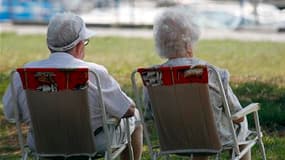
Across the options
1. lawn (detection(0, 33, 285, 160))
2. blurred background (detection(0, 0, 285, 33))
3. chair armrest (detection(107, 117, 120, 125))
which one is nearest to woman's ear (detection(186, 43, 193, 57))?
chair armrest (detection(107, 117, 120, 125))

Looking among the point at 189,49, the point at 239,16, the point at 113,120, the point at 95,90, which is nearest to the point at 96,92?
the point at 95,90

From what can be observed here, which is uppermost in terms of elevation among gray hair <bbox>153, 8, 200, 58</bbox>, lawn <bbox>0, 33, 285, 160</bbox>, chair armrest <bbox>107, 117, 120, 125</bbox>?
gray hair <bbox>153, 8, 200, 58</bbox>

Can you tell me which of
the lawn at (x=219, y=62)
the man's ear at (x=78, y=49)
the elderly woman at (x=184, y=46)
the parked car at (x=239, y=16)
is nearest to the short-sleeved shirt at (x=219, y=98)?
the elderly woman at (x=184, y=46)

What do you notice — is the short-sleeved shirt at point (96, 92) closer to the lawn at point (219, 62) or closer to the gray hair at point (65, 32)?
the gray hair at point (65, 32)

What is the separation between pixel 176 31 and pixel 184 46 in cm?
10

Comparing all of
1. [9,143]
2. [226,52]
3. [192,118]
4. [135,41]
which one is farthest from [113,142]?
[135,41]

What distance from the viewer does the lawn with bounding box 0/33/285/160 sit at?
8.55 metres

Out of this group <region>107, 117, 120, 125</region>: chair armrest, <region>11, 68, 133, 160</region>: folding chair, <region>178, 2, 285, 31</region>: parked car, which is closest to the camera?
<region>11, 68, 133, 160</region>: folding chair

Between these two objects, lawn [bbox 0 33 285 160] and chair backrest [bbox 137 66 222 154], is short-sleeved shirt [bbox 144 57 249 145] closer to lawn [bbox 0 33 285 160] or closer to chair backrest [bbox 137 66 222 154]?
chair backrest [bbox 137 66 222 154]

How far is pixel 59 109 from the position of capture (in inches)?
213

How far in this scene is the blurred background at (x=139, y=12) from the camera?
1023 inches

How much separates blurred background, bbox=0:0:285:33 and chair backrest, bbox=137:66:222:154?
19172mm

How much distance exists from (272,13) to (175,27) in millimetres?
21787

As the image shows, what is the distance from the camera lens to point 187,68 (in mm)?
5293
